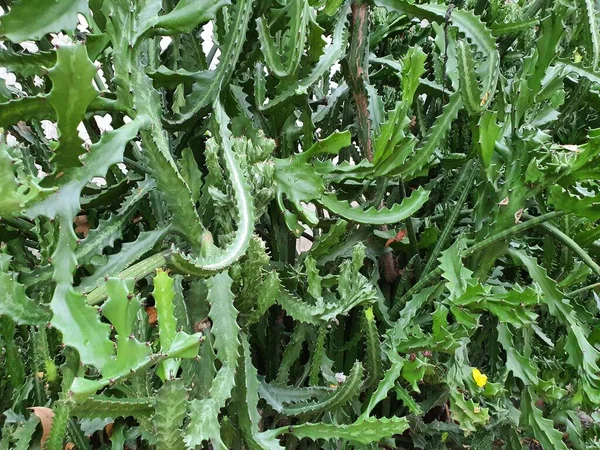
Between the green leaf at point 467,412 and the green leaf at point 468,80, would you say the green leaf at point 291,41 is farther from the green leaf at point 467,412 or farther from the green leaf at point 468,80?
the green leaf at point 467,412

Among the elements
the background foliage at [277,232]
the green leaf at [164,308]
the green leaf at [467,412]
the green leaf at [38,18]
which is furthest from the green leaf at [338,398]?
the green leaf at [38,18]

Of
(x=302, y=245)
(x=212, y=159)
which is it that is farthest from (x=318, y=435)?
(x=302, y=245)

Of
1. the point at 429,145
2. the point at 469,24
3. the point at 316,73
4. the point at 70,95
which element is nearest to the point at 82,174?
the point at 70,95

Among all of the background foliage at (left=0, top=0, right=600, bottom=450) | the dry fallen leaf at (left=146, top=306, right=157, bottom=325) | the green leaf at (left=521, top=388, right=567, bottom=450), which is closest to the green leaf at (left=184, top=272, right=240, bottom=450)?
the background foliage at (left=0, top=0, right=600, bottom=450)

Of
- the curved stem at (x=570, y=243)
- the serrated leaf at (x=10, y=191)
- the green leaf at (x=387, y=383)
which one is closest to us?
the serrated leaf at (x=10, y=191)

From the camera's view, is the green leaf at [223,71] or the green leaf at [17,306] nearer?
the green leaf at [17,306]

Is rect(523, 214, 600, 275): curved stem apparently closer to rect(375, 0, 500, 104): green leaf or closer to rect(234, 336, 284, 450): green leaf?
rect(375, 0, 500, 104): green leaf
